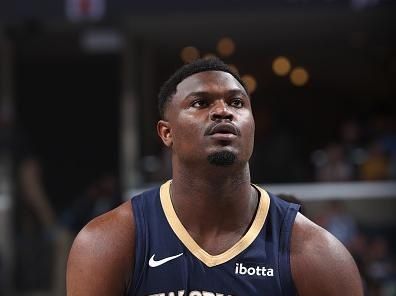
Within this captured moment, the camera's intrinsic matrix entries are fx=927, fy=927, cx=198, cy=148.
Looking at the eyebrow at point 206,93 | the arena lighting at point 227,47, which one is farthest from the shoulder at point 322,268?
the arena lighting at point 227,47

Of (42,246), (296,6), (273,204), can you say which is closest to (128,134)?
(42,246)

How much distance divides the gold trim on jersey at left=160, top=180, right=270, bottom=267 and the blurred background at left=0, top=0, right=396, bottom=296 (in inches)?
253

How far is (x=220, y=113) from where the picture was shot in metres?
3.49

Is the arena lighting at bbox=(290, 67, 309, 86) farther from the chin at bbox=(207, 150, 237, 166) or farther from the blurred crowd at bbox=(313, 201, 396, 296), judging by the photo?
the chin at bbox=(207, 150, 237, 166)

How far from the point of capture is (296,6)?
10.2m

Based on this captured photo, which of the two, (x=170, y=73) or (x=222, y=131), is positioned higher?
(x=222, y=131)

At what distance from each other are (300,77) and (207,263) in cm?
797

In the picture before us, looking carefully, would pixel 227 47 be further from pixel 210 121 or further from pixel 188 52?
pixel 210 121

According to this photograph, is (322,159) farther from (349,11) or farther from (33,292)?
(33,292)

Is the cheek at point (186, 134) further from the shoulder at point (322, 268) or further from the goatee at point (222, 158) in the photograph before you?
the shoulder at point (322, 268)

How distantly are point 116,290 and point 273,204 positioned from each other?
0.73 metres

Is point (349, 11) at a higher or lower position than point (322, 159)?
higher

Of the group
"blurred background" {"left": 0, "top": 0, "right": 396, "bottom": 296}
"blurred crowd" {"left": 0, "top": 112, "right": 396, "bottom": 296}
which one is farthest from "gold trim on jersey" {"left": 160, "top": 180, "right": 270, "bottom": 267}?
"blurred background" {"left": 0, "top": 0, "right": 396, "bottom": 296}

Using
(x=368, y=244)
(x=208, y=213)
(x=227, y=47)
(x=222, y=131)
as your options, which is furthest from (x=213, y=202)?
(x=227, y=47)
